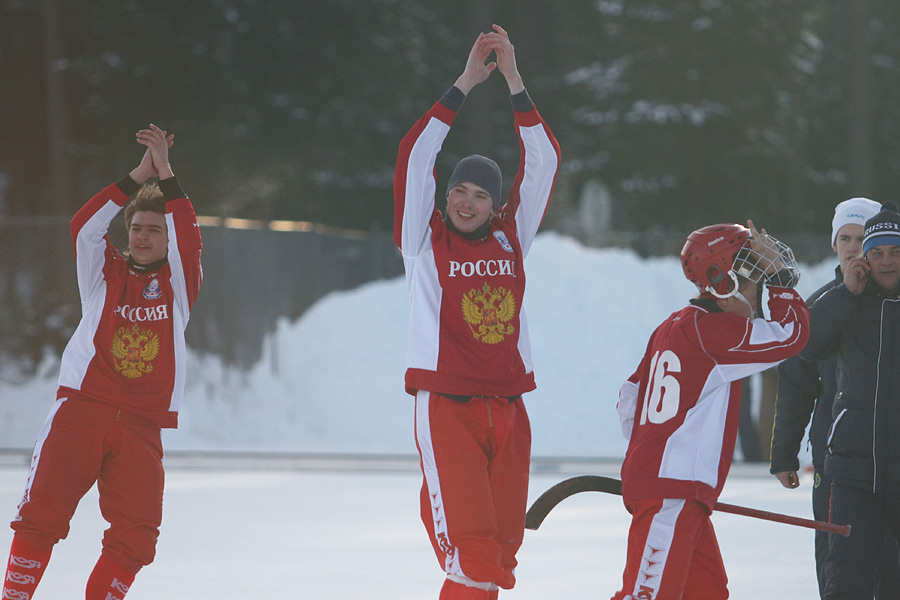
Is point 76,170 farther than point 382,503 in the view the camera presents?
Yes

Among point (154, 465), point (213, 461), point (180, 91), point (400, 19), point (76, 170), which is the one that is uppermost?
point (400, 19)

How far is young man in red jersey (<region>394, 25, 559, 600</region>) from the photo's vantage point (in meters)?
4.14

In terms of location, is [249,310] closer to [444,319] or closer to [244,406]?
[244,406]

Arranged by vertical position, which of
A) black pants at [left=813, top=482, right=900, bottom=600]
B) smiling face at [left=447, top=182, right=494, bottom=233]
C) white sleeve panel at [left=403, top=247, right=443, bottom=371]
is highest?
smiling face at [left=447, top=182, right=494, bottom=233]

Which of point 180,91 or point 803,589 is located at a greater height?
point 180,91

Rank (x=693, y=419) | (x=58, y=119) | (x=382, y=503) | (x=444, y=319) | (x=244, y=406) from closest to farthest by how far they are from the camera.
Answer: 1. (x=693, y=419)
2. (x=444, y=319)
3. (x=382, y=503)
4. (x=244, y=406)
5. (x=58, y=119)

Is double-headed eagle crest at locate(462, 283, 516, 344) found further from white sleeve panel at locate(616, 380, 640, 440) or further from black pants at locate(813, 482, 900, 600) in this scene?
black pants at locate(813, 482, 900, 600)

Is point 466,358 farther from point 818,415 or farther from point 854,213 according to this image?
point 854,213

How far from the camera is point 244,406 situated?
1341 cm

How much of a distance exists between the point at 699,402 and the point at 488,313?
2.83ft

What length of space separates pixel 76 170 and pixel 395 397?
11.5m

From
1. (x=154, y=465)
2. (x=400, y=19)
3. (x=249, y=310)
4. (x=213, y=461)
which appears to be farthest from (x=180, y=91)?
(x=154, y=465)

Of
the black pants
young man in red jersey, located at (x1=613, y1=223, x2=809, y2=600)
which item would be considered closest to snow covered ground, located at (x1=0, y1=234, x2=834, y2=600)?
the black pants

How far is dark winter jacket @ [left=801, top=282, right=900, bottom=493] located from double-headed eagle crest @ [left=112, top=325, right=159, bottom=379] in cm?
238
